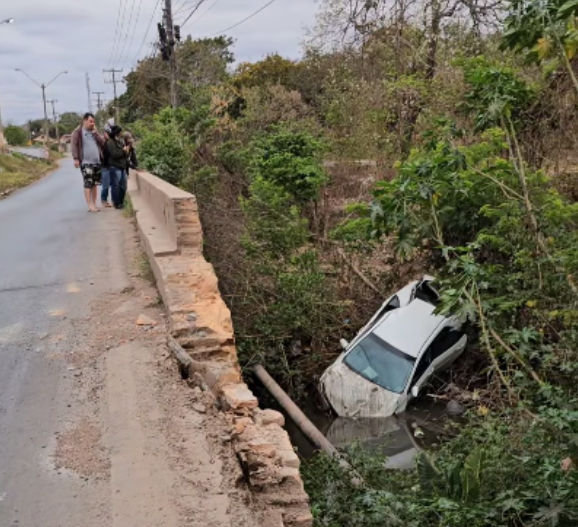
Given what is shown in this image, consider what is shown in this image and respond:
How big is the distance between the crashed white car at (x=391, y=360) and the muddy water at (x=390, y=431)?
19 centimetres

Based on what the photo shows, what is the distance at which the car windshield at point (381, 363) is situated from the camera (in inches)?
391

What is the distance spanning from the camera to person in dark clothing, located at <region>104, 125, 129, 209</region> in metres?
11.9

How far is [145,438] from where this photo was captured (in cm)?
368

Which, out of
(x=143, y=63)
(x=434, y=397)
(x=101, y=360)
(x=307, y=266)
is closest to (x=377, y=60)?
(x=307, y=266)

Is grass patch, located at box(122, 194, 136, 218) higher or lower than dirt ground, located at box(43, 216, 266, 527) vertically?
higher

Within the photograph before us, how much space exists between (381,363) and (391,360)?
6.5 inches

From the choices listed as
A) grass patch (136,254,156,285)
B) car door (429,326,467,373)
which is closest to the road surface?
grass patch (136,254,156,285)

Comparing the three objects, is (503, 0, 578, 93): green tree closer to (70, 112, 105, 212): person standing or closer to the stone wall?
the stone wall

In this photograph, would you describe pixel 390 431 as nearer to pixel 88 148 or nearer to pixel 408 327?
pixel 408 327

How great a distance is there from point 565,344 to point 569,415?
1.96 meters

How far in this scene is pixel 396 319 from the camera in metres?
10.4

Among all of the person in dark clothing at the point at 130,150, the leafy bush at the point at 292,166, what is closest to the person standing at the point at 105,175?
the person in dark clothing at the point at 130,150

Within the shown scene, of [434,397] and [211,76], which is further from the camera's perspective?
[211,76]

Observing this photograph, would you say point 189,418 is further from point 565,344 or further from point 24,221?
point 24,221
